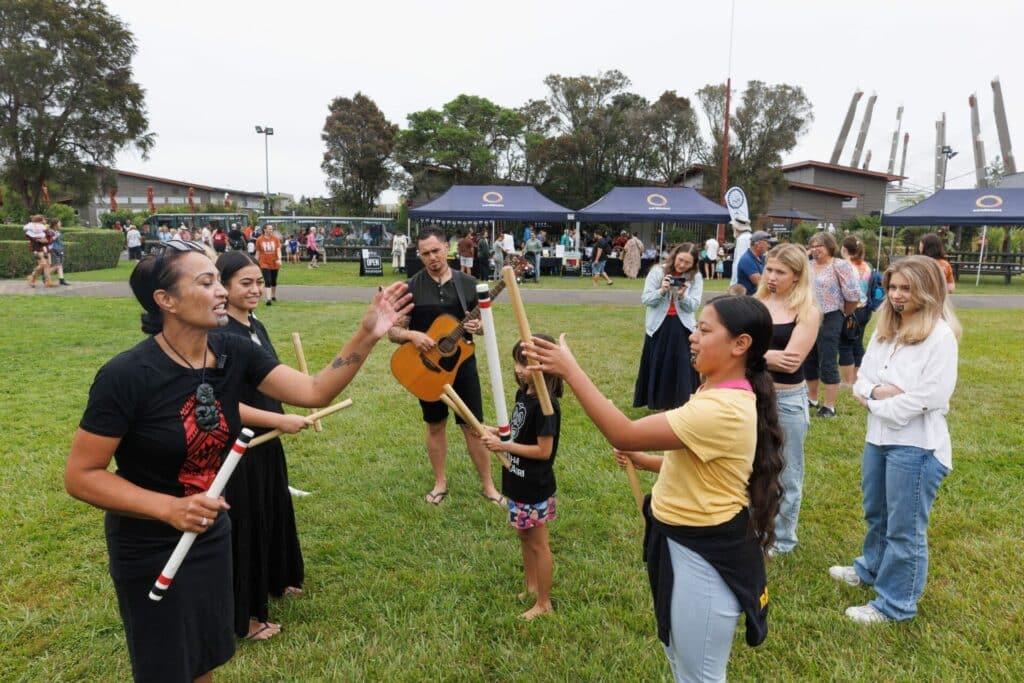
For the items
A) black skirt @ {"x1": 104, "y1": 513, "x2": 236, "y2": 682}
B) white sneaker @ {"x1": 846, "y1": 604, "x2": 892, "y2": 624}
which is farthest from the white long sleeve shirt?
black skirt @ {"x1": 104, "y1": 513, "x2": 236, "y2": 682}

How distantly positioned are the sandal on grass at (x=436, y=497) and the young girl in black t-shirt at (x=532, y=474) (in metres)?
1.51

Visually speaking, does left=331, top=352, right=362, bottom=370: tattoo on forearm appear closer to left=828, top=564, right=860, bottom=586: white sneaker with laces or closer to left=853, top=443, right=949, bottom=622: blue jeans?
left=853, top=443, right=949, bottom=622: blue jeans

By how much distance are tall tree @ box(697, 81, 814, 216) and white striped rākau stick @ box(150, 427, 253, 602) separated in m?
39.9

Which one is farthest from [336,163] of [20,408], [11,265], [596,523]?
[596,523]

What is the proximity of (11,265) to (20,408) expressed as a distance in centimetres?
1678

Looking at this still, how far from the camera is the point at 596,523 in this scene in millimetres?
4371

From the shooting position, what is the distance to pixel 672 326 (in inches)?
240

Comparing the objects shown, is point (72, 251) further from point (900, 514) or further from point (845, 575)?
point (900, 514)

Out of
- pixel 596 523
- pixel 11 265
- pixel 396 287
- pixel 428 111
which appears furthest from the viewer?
pixel 428 111

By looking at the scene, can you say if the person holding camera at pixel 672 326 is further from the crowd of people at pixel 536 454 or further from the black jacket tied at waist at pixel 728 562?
the black jacket tied at waist at pixel 728 562

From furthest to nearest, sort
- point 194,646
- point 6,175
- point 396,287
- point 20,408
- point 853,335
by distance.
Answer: point 6,175
point 853,335
point 20,408
point 396,287
point 194,646

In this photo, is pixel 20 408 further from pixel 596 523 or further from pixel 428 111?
pixel 428 111

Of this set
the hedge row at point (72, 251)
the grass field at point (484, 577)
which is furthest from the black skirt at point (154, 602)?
the hedge row at point (72, 251)

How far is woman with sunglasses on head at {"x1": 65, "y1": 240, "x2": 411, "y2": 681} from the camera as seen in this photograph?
1.95 metres
